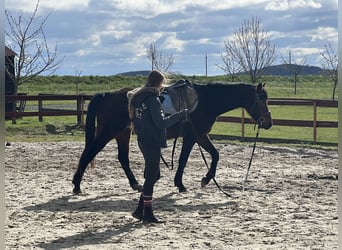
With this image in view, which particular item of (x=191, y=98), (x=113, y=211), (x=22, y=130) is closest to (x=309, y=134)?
(x=22, y=130)

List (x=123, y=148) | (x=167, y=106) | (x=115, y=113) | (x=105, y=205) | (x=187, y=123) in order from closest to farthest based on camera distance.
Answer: (x=105, y=205)
(x=167, y=106)
(x=115, y=113)
(x=187, y=123)
(x=123, y=148)

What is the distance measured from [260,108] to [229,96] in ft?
1.55

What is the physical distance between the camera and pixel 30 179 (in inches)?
338

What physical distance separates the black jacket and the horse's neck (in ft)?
7.45

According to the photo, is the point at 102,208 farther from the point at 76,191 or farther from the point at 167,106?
the point at 167,106

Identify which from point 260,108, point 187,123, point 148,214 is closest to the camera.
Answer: point 148,214

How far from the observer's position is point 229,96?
7914mm

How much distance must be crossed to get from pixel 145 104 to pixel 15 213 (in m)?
2.01

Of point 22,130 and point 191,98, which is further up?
point 191,98

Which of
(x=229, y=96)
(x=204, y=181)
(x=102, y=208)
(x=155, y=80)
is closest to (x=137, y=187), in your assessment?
(x=204, y=181)

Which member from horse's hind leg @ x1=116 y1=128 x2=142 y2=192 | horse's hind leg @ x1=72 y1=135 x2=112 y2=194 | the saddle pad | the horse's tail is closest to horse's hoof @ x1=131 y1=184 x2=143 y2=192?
horse's hind leg @ x1=116 y1=128 x2=142 y2=192

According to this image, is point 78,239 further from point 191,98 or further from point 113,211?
point 191,98

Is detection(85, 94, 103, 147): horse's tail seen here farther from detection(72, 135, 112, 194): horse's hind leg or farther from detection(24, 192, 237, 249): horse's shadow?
detection(24, 192, 237, 249): horse's shadow

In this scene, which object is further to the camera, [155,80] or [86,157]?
[86,157]
